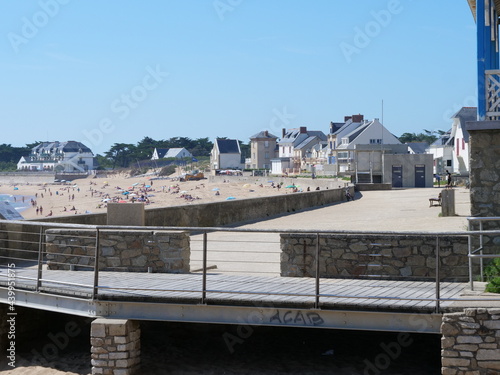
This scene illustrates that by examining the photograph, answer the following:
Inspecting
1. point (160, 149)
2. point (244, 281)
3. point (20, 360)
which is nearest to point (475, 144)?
point (244, 281)

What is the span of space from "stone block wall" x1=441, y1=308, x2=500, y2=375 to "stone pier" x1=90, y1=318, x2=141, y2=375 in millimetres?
3740

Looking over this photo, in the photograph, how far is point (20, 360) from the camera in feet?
33.6

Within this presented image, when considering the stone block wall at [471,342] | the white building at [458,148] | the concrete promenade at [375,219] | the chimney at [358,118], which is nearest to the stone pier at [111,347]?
the stone block wall at [471,342]

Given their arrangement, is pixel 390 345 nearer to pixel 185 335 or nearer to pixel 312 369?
pixel 312 369

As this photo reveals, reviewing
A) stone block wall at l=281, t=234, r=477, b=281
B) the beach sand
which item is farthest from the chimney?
the beach sand

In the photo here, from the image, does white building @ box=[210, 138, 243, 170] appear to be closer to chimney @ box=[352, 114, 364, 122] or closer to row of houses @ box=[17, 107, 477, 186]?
row of houses @ box=[17, 107, 477, 186]

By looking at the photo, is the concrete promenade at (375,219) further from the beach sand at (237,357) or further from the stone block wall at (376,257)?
the beach sand at (237,357)

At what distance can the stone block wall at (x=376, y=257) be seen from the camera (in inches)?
392

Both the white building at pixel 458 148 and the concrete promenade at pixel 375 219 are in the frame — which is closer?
the concrete promenade at pixel 375 219

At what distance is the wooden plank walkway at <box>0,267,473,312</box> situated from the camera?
834cm

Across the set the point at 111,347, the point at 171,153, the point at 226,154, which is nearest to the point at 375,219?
the point at 111,347

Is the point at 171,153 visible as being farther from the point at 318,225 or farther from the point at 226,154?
the point at 318,225

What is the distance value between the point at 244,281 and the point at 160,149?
18637 cm

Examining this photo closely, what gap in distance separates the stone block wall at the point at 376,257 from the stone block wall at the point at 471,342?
190cm
